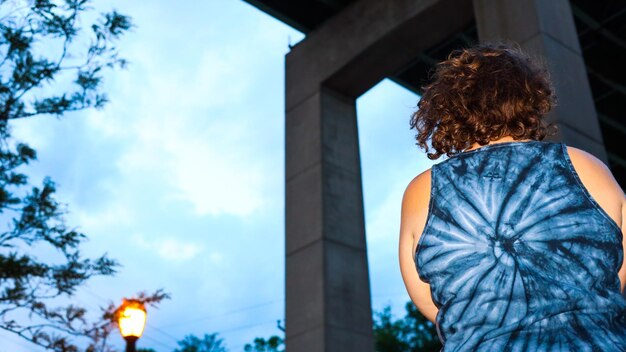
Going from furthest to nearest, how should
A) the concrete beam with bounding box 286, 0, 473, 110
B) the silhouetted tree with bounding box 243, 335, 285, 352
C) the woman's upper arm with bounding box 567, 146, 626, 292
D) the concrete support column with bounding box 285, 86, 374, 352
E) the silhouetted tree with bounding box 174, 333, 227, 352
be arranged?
the silhouetted tree with bounding box 174, 333, 227, 352
the silhouetted tree with bounding box 243, 335, 285, 352
the concrete beam with bounding box 286, 0, 473, 110
the concrete support column with bounding box 285, 86, 374, 352
the woman's upper arm with bounding box 567, 146, 626, 292

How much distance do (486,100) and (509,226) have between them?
0.43 m

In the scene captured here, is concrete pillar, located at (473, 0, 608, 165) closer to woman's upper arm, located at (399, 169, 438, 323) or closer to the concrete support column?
the concrete support column

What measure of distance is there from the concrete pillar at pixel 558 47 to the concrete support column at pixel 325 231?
3.40 meters

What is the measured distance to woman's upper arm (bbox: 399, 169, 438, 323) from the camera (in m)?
2.00

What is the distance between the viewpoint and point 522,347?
1.65 m

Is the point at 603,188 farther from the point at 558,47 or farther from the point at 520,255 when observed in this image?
the point at 558,47

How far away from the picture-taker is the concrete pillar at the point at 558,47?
902 centimetres

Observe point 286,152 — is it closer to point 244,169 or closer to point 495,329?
point 495,329

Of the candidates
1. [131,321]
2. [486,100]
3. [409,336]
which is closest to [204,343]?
[409,336]

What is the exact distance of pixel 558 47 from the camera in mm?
9555

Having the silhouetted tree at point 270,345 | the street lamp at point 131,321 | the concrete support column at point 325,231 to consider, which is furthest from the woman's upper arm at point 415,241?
the silhouetted tree at point 270,345

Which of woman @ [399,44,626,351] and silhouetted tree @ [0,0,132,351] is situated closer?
woman @ [399,44,626,351]

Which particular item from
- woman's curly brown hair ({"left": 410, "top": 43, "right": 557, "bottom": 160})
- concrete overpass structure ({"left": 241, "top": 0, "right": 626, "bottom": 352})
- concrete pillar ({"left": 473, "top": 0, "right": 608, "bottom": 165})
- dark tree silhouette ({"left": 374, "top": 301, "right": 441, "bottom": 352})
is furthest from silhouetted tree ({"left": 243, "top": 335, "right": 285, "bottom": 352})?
woman's curly brown hair ({"left": 410, "top": 43, "right": 557, "bottom": 160})

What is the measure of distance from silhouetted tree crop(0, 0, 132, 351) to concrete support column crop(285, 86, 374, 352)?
2609 mm
